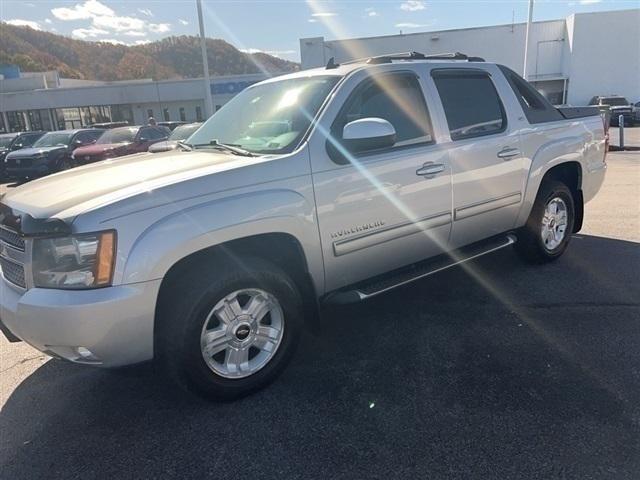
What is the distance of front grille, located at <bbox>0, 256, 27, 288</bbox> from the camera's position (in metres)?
2.79

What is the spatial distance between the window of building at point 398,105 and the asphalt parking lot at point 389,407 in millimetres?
1486

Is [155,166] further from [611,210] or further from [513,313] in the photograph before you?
[611,210]

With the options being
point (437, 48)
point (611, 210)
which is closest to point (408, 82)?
point (611, 210)

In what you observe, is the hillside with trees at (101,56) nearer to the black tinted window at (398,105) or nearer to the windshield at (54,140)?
the windshield at (54,140)

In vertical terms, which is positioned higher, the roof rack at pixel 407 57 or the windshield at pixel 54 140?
the roof rack at pixel 407 57

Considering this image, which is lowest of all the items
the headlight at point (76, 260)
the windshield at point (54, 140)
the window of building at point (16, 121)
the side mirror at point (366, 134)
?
the window of building at point (16, 121)

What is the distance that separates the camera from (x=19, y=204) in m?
2.95

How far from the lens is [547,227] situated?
514 cm

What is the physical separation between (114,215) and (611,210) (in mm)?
7454

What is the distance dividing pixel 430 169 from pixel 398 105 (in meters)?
0.54

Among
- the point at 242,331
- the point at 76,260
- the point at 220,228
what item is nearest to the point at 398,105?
the point at 220,228

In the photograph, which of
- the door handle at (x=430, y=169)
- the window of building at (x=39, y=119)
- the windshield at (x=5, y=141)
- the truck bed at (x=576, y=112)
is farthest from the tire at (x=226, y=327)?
the window of building at (x=39, y=119)

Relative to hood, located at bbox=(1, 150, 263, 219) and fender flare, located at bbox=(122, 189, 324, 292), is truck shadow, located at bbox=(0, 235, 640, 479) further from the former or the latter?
hood, located at bbox=(1, 150, 263, 219)

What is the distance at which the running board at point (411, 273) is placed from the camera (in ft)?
11.5
